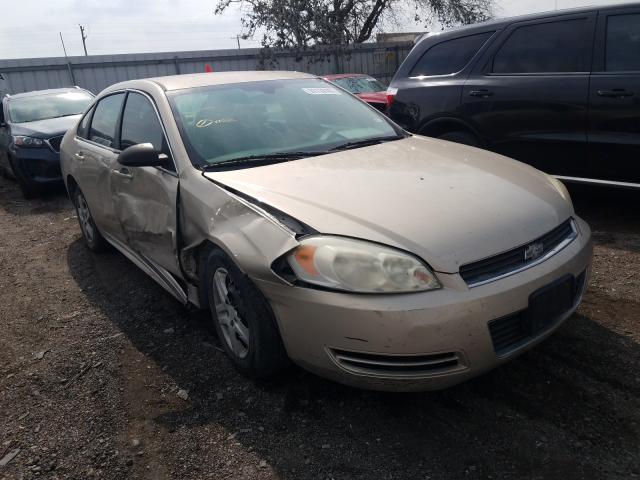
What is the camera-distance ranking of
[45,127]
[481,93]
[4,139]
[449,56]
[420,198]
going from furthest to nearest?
[4,139] → [45,127] → [449,56] → [481,93] → [420,198]

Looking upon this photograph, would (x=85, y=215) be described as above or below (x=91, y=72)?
below

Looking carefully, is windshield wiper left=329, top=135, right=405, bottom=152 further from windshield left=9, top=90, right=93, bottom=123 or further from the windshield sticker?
windshield left=9, top=90, right=93, bottom=123

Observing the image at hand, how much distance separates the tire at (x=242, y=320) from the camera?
2496 millimetres

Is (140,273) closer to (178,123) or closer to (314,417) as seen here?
(178,123)

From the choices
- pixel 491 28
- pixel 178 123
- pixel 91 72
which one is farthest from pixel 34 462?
pixel 91 72

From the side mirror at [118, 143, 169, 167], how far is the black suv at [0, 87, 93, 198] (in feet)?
17.2

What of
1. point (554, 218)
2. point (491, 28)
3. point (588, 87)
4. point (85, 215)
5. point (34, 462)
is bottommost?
point (34, 462)

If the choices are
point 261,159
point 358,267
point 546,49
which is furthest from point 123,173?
point 546,49

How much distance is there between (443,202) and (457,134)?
9.93ft

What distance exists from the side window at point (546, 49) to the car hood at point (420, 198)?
1964 mm

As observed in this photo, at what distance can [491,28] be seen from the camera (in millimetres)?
5117

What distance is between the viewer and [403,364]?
7.22ft

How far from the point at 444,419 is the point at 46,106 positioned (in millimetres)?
9029

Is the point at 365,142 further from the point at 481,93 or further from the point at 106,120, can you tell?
the point at 106,120
